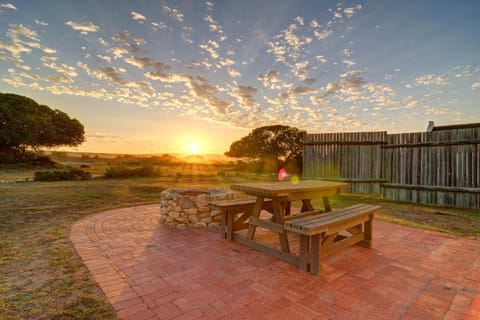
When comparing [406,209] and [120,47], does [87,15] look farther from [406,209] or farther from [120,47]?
[406,209]

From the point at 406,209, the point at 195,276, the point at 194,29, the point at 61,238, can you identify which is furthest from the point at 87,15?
the point at 406,209

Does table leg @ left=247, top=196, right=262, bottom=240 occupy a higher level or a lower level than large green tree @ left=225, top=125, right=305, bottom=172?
lower

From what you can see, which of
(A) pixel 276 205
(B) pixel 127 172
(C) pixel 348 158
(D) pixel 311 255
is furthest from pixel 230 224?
(B) pixel 127 172

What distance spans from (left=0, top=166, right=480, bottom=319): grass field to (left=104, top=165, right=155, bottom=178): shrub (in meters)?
8.14

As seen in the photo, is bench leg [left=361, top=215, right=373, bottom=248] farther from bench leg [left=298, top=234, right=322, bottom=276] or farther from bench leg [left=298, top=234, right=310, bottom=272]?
bench leg [left=298, top=234, right=310, bottom=272]

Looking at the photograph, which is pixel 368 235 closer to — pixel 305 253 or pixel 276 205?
pixel 305 253

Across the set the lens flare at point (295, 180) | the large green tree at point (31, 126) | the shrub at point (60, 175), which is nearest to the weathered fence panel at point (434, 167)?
the lens flare at point (295, 180)

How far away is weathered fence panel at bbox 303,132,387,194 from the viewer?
26.8ft

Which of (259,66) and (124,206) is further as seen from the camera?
(259,66)

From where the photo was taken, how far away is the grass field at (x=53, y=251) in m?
1.94

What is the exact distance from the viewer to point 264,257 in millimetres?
3213

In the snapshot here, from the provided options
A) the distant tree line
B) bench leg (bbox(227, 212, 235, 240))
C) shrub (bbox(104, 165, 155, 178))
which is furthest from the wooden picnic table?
the distant tree line

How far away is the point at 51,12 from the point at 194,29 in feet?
12.8

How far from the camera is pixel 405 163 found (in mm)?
7562
